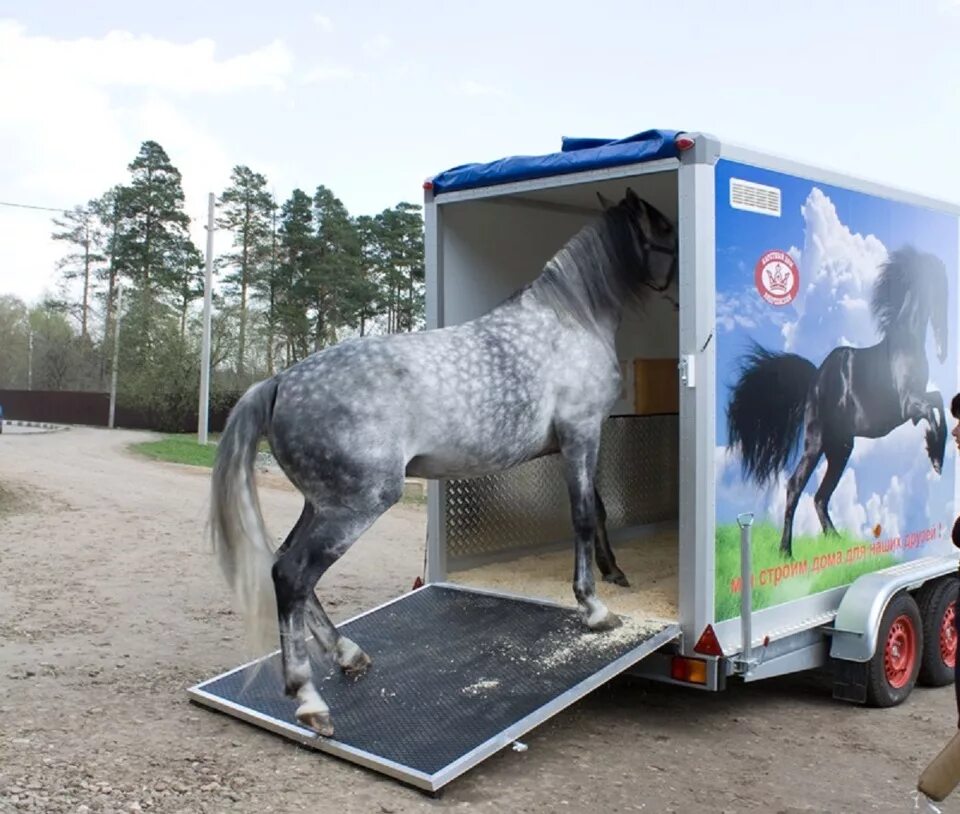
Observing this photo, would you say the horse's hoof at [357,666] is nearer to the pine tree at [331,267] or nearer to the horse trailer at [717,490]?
the horse trailer at [717,490]

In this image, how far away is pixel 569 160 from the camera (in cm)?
412

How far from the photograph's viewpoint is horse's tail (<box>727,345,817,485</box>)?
13.1 feet

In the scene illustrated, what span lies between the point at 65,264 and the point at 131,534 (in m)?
36.5

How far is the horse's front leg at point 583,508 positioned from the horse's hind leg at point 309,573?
0.91 m

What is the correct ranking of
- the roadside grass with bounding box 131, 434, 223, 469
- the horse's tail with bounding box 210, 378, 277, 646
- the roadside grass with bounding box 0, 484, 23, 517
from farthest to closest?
the roadside grass with bounding box 131, 434, 223, 469
the roadside grass with bounding box 0, 484, 23, 517
the horse's tail with bounding box 210, 378, 277, 646

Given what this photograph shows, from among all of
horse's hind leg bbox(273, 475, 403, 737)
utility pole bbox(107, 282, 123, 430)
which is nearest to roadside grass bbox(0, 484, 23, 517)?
horse's hind leg bbox(273, 475, 403, 737)

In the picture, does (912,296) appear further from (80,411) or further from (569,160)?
(80,411)

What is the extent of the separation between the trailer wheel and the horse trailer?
0.5 inches

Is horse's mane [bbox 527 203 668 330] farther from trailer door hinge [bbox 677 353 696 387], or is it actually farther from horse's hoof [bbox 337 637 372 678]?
horse's hoof [bbox 337 637 372 678]

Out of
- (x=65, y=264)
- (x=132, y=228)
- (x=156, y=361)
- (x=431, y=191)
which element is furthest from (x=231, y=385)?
(x=431, y=191)

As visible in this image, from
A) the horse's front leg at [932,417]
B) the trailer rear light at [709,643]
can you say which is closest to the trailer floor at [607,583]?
the trailer rear light at [709,643]

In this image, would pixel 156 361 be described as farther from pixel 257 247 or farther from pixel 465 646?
pixel 465 646

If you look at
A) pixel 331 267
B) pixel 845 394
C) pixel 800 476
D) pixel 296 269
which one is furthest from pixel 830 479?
pixel 296 269

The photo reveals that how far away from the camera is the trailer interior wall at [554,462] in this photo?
4855 mm
